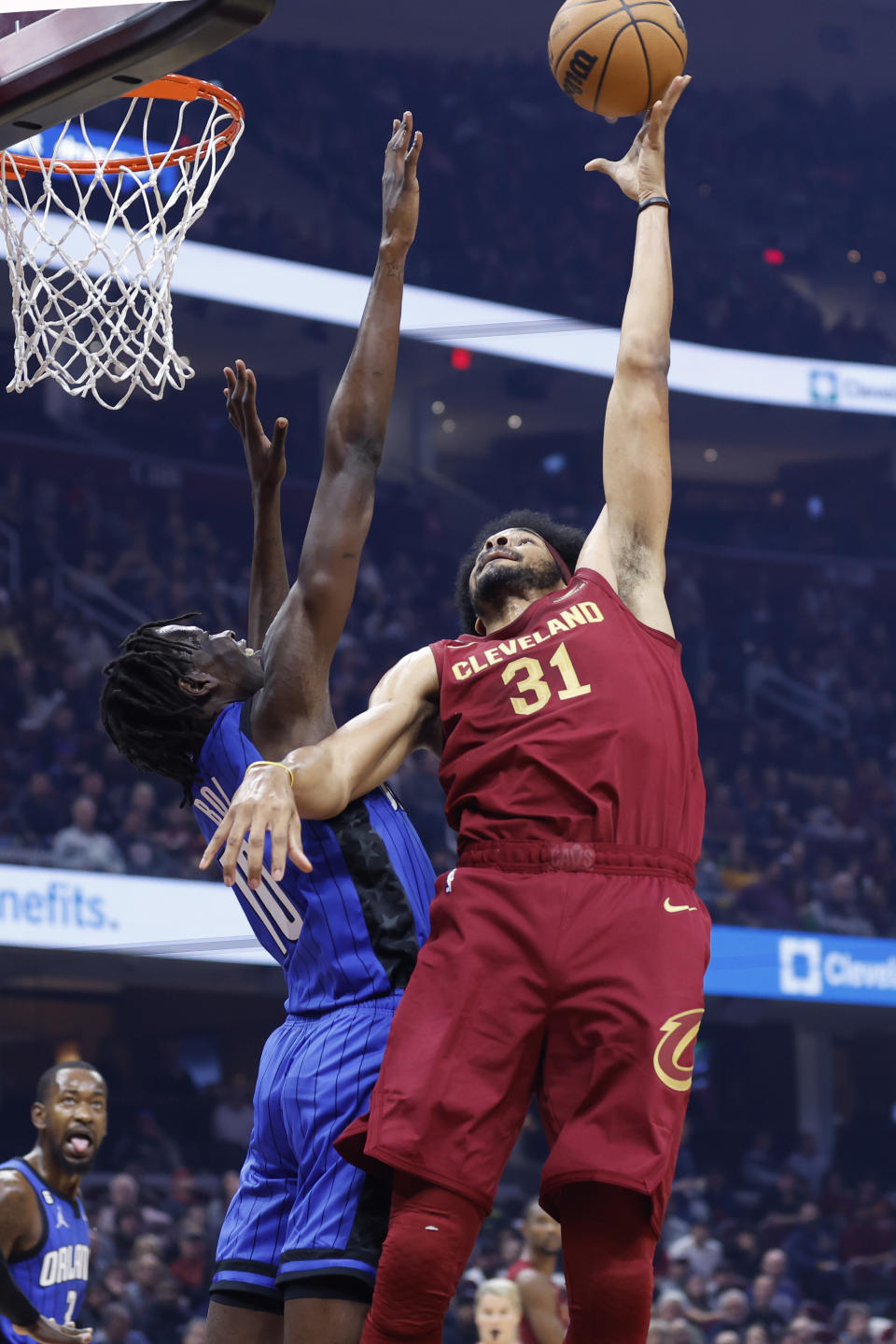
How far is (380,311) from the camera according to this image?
11.9 ft

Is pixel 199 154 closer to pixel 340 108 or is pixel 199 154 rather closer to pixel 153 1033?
pixel 153 1033

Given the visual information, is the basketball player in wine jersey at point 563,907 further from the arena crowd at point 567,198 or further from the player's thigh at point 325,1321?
the arena crowd at point 567,198

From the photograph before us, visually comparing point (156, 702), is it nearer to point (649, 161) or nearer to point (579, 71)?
point (649, 161)

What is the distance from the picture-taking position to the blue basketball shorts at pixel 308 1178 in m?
3.12

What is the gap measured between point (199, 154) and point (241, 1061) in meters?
13.0

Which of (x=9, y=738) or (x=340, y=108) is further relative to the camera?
(x=340, y=108)

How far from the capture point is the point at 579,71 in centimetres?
398

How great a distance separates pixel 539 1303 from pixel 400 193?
5.36m

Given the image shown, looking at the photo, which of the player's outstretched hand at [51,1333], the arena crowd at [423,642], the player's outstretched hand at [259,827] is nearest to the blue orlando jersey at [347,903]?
the player's outstretched hand at [259,827]

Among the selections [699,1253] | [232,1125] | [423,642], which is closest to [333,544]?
[699,1253]

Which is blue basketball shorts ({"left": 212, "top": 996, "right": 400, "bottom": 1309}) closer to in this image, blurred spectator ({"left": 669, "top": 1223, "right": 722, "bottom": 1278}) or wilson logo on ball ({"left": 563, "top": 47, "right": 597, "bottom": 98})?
wilson logo on ball ({"left": 563, "top": 47, "right": 597, "bottom": 98})

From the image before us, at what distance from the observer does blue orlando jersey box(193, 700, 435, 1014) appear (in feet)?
11.2

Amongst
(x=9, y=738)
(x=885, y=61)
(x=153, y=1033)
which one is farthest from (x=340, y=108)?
(x=153, y=1033)

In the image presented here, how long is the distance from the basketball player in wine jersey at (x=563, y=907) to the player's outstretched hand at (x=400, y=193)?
556 mm
